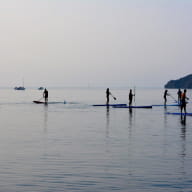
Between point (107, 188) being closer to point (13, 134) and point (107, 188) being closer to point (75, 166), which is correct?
point (75, 166)

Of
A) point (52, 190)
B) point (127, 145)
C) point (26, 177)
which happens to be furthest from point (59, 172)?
point (127, 145)

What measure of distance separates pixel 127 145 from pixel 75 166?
17.9ft

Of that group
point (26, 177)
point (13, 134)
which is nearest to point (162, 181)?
point (26, 177)

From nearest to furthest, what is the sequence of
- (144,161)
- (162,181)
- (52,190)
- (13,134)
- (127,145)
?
(52,190) → (162,181) → (144,161) → (127,145) → (13,134)

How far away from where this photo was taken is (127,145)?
1873cm

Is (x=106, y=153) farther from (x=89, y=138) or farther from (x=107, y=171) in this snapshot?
(x=89, y=138)

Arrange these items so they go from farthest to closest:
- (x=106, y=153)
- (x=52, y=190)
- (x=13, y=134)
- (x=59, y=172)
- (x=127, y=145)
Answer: (x=13, y=134) → (x=127, y=145) → (x=106, y=153) → (x=59, y=172) → (x=52, y=190)

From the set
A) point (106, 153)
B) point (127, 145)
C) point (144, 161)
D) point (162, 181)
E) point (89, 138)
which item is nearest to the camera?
point (162, 181)

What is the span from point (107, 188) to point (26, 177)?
2.54 meters

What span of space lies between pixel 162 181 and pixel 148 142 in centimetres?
829

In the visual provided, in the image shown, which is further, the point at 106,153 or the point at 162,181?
the point at 106,153

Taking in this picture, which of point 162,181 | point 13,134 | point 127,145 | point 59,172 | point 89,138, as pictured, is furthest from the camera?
point 13,134

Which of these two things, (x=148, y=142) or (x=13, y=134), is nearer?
(x=148, y=142)

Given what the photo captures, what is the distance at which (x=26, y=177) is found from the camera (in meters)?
12.0
